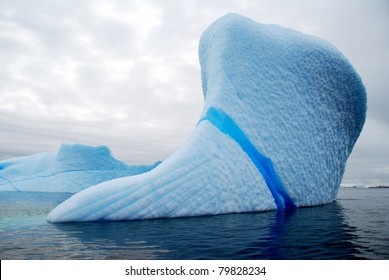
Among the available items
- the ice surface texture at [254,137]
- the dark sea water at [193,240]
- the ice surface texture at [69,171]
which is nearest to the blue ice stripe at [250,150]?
the ice surface texture at [254,137]

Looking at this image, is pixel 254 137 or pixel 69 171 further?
pixel 69 171

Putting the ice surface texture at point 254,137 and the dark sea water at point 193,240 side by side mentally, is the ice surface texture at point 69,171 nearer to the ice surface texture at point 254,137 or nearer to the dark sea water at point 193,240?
the ice surface texture at point 254,137

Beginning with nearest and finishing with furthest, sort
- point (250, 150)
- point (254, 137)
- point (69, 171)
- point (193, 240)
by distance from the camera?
point (193, 240), point (250, 150), point (254, 137), point (69, 171)

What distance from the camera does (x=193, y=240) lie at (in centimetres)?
434

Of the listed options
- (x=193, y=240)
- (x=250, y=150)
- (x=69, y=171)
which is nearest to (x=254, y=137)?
(x=250, y=150)

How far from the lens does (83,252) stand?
3.78 metres

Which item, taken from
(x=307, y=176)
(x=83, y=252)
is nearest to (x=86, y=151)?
(x=307, y=176)

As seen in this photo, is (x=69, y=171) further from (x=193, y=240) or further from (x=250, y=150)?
→ (x=193, y=240)

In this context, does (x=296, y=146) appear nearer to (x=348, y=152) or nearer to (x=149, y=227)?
(x=348, y=152)

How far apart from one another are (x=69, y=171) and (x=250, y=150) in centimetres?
1943

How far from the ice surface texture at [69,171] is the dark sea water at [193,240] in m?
18.2

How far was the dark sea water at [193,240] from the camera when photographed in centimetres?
366

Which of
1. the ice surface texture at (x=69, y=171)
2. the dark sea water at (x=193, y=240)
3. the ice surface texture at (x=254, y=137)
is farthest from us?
the ice surface texture at (x=69, y=171)

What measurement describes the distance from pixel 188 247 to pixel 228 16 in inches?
354
